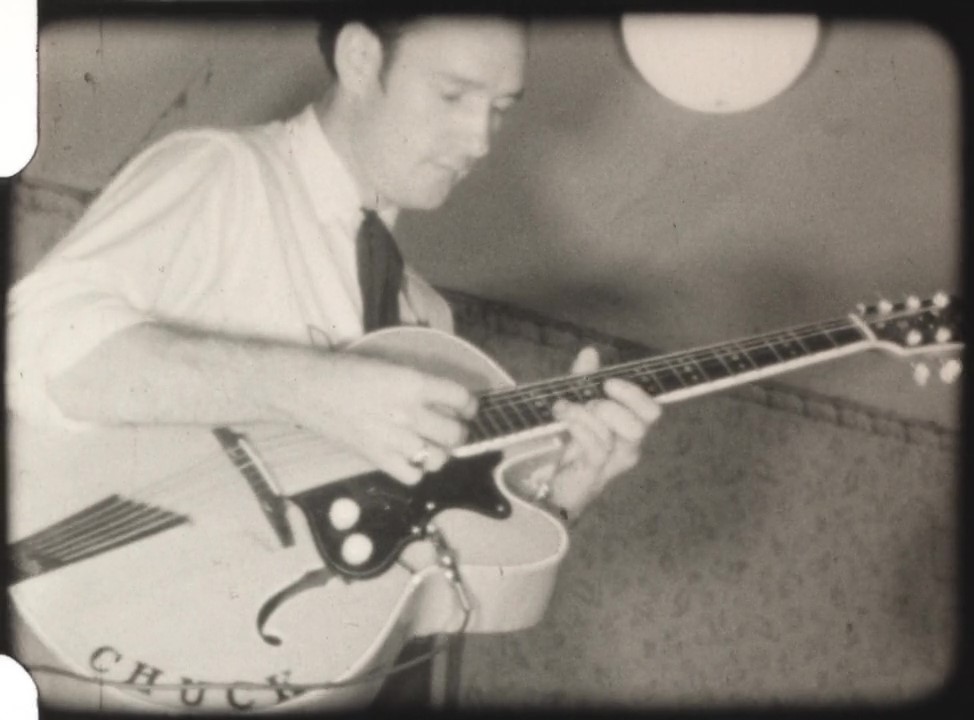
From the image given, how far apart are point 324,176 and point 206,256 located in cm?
15

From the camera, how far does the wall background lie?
1.15 m

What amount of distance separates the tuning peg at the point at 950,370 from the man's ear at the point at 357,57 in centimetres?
70

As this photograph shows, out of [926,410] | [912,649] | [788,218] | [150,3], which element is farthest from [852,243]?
[150,3]

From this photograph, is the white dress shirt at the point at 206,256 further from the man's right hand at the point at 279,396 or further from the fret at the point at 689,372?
the fret at the point at 689,372

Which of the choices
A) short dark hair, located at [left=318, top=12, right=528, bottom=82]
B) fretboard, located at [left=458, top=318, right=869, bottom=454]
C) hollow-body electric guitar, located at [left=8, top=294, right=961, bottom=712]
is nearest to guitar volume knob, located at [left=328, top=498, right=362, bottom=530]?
hollow-body electric guitar, located at [left=8, top=294, right=961, bottom=712]

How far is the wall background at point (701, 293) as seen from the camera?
1146 millimetres

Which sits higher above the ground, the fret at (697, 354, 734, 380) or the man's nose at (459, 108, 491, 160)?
the man's nose at (459, 108, 491, 160)

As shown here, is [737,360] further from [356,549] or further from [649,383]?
[356,549]

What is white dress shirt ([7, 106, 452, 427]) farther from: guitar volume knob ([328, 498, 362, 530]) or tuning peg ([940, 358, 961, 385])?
tuning peg ([940, 358, 961, 385])

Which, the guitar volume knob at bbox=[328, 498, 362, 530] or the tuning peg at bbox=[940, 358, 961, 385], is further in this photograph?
the tuning peg at bbox=[940, 358, 961, 385]

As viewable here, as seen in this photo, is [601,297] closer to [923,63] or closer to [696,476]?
[696,476]

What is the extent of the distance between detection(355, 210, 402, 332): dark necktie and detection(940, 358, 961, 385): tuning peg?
61 centimetres

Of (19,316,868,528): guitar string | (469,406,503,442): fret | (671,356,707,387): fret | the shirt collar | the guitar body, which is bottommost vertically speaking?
the guitar body

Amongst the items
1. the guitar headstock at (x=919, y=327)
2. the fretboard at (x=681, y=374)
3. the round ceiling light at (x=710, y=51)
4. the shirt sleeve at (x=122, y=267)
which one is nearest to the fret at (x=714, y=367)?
the fretboard at (x=681, y=374)
